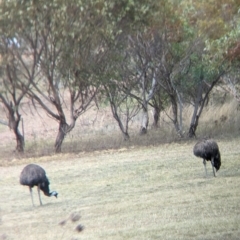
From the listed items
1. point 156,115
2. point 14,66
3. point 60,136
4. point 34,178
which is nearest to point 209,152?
point 34,178

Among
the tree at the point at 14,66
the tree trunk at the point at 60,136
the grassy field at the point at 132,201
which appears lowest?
the grassy field at the point at 132,201

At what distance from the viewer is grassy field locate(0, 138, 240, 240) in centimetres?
1109

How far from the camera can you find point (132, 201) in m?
14.0

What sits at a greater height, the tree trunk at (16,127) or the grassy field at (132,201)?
the tree trunk at (16,127)

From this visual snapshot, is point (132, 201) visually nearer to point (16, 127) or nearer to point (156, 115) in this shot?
point (16, 127)

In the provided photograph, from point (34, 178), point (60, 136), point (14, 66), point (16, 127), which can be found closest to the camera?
point (34, 178)

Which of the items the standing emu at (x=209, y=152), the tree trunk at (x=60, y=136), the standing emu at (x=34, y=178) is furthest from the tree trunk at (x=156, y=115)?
the standing emu at (x=34, y=178)

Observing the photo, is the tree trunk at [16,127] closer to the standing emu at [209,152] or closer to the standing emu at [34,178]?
the standing emu at [209,152]

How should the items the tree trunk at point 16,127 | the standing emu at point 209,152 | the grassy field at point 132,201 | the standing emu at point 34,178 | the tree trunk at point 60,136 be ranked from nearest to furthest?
the grassy field at point 132,201
the standing emu at point 34,178
the standing emu at point 209,152
the tree trunk at point 60,136
the tree trunk at point 16,127

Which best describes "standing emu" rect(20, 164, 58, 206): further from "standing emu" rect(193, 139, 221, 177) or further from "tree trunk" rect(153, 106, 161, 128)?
"tree trunk" rect(153, 106, 161, 128)

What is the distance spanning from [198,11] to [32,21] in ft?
20.5

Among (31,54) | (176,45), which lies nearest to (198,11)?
(176,45)

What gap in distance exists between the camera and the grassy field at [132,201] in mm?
11086

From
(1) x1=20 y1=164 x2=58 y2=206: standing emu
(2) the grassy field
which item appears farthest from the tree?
(1) x1=20 y1=164 x2=58 y2=206: standing emu
